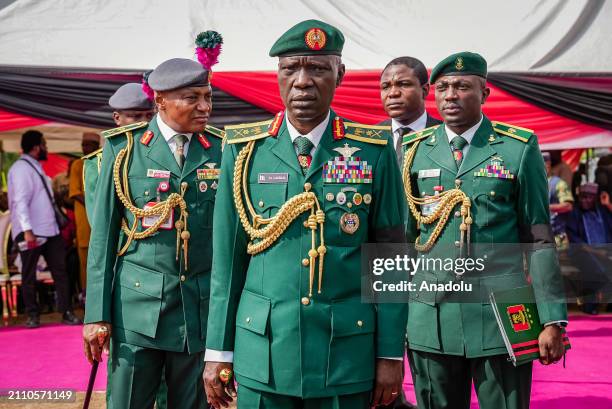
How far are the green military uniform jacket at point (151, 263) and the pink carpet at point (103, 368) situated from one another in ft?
7.82

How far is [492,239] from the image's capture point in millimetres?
3361

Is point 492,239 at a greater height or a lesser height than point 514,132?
lesser

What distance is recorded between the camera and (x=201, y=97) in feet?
12.1

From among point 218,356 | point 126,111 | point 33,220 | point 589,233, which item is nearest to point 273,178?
point 218,356

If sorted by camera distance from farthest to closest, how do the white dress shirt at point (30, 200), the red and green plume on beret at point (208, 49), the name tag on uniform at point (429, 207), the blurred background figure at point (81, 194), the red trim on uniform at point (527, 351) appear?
the blurred background figure at point (81, 194), the white dress shirt at point (30, 200), the red and green plume on beret at point (208, 49), the name tag on uniform at point (429, 207), the red trim on uniform at point (527, 351)

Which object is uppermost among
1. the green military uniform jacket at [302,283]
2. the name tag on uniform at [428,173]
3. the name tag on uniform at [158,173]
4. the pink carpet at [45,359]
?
the name tag on uniform at [428,173]

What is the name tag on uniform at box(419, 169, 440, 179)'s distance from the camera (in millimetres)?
3549

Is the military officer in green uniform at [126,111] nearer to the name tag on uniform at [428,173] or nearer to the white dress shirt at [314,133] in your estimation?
the name tag on uniform at [428,173]

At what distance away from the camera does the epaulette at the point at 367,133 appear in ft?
8.29

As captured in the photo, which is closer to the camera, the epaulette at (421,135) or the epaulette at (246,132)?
the epaulette at (246,132)

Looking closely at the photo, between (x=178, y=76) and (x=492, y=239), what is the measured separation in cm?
165

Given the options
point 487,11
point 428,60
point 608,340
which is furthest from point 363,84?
point 608,340

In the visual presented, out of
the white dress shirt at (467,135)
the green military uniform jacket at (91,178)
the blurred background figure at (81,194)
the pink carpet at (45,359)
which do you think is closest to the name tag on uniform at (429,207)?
the white dress shirt at (467,135)

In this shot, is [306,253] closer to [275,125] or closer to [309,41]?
[275,125]
